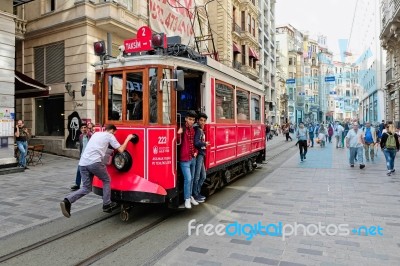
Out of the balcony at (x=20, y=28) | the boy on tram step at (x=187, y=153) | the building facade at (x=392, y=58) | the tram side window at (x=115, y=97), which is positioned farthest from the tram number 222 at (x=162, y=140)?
the building facade at (x=392, y=58)

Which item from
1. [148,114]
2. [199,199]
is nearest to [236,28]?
[199,199]

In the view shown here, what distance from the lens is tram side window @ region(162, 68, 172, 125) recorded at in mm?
5648

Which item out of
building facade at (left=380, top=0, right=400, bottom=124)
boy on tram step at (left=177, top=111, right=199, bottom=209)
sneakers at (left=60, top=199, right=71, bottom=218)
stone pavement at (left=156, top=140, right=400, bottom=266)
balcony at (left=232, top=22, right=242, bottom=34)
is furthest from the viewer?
balcony at (left=232, top=22, right=242, bottom=34)

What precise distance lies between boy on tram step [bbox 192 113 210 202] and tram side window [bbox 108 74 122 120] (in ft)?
4.79

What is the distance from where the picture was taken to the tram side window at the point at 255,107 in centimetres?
1055

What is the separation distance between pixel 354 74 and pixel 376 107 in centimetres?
2368

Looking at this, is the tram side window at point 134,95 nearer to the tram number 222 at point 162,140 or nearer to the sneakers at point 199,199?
the tram number 222 at point 162,140

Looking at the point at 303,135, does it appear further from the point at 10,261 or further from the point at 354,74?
the point at 354,74

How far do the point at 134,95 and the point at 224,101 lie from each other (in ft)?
8.74

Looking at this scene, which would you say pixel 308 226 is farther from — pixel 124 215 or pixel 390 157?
pixel 390 157

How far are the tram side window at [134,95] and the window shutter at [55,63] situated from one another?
11.6 meters

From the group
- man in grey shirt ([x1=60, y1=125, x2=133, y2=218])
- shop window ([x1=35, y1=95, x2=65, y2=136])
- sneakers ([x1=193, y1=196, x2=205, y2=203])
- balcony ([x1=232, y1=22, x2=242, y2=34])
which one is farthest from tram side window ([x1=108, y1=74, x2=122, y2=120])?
balcony ([x1=232, y1=22, x2=242, y2=34])

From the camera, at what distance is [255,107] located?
36.1 ft

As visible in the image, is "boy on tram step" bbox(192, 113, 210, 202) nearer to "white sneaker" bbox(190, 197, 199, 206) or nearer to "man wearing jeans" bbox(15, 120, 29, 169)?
"white sneaker" bbox(190, 197, 199, 206)
